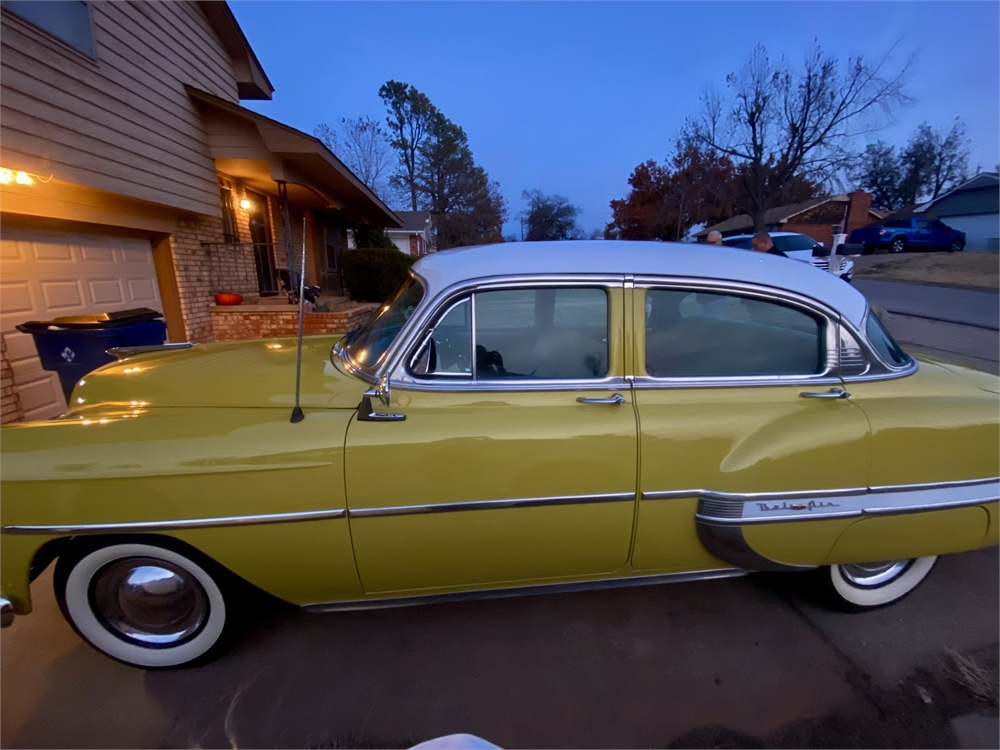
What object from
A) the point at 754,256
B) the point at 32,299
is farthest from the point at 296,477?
the point at 32,299

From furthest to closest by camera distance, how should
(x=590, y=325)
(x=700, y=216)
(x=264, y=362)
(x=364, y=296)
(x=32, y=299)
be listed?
(x=700, y=216)
(x=364, y=296)
(x=32, y=299)
(x=264, y=362)
(x=590, y=325)

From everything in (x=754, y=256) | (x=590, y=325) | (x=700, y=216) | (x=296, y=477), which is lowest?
(x=296, y=477)

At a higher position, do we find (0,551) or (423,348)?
(423,348)

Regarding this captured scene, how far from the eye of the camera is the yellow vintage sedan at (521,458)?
172 cm

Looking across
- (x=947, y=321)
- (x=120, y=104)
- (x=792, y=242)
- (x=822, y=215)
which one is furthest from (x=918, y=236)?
(x=120, y=104)

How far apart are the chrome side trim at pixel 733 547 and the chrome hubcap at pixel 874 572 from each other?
485 mm

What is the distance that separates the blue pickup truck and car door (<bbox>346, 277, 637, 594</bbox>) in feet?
102

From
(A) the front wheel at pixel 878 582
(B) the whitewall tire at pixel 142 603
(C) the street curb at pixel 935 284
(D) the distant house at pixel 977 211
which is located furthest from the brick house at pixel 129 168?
(D) the distant house at pixel 977 211

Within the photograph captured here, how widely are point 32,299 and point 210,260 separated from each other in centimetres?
289

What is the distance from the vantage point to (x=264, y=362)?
2.41 metres

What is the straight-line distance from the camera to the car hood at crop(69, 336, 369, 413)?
1937 mm

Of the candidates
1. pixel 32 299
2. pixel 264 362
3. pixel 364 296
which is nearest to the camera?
pixel 264 362

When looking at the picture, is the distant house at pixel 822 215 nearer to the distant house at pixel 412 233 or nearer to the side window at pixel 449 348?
the distant house at pixel 412 233

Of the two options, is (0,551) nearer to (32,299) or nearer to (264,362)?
(264,362)
